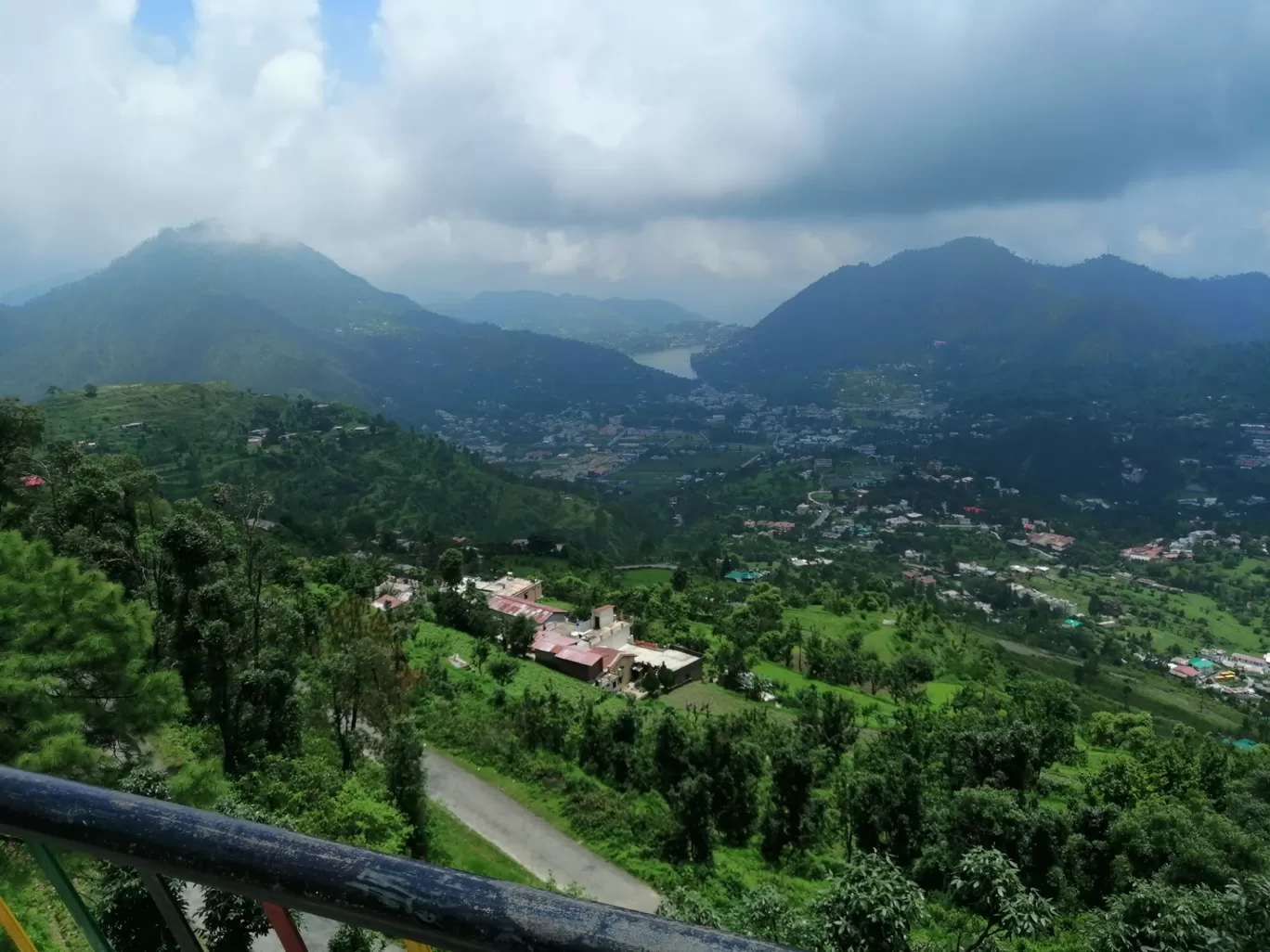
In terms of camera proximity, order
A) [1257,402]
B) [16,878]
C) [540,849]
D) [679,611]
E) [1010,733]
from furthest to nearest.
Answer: [1257,402] → [679,611] → [1010,733] → [540,849] → [16,878]

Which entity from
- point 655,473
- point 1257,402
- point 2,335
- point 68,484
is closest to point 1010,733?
point 68,484

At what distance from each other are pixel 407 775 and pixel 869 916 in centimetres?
817

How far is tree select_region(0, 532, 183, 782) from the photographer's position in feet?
30.3

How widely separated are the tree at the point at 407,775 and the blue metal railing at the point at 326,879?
44.1ft

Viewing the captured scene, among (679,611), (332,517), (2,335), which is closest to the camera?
(679,611)

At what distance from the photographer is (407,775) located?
13602mm

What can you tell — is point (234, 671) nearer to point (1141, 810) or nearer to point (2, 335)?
point (1141, 810)

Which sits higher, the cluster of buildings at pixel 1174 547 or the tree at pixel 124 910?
the tree at pixel 124 910

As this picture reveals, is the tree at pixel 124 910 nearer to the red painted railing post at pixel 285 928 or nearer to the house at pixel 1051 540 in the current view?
the red painted railing post at pixel 285 928

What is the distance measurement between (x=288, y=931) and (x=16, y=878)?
153cm

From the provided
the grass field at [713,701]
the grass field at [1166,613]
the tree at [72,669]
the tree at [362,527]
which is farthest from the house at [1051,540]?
the tree at [72,669]

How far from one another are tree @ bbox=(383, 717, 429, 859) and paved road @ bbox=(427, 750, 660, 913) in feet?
8.04

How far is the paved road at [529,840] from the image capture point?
14.8 meters

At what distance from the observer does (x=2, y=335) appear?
179750 millimetres
